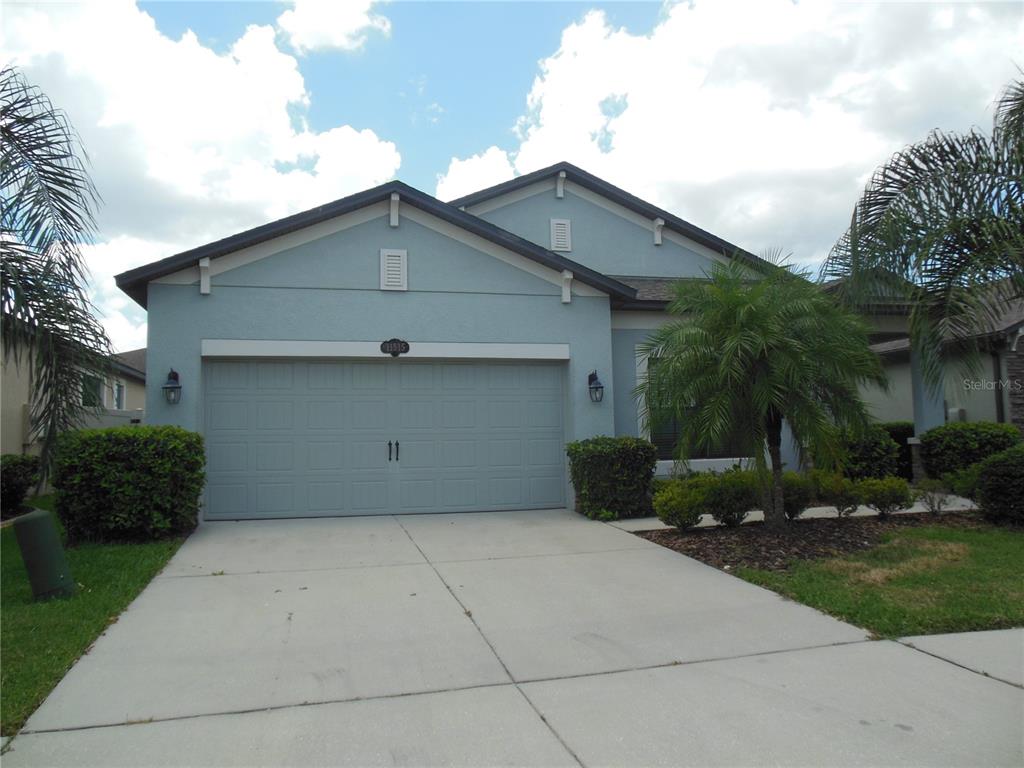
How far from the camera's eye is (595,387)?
11438 mm

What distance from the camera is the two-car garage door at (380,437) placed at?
10.6 metres

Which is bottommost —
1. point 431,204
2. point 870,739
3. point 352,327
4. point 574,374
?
point 870,739

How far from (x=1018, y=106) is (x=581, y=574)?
24.0ft

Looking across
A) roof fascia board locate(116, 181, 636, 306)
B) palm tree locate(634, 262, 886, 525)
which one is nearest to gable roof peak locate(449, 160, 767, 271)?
roof fascia board locate(116, 181, 636, 306)

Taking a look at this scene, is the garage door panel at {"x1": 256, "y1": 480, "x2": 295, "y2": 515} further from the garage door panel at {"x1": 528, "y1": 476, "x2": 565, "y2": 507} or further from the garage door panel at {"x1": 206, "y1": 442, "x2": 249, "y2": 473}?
the garage door panel at {"x1": 528, "y1": 476, "x2": 565, "y2": 507}

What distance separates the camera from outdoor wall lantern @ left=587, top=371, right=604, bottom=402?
451 inches

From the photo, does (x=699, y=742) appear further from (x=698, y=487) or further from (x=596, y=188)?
(x=596, y=188)

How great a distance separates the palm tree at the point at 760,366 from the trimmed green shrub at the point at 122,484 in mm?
5733

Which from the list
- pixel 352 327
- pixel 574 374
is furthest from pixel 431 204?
pixel 574 374

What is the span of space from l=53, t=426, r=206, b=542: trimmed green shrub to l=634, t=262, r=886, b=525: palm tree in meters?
5.73

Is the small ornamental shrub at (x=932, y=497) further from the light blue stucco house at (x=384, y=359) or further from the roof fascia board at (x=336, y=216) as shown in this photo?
the roof fascia board at (x=336, y=216)

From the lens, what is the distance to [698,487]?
360 inches

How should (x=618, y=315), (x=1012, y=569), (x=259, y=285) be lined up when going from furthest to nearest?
(x=618, y=315)
(x=259, y=285)
(x=1012, y=569)

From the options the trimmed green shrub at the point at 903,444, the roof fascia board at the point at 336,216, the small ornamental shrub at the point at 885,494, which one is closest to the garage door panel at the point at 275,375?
the roof fascia board at the point at 336,216
